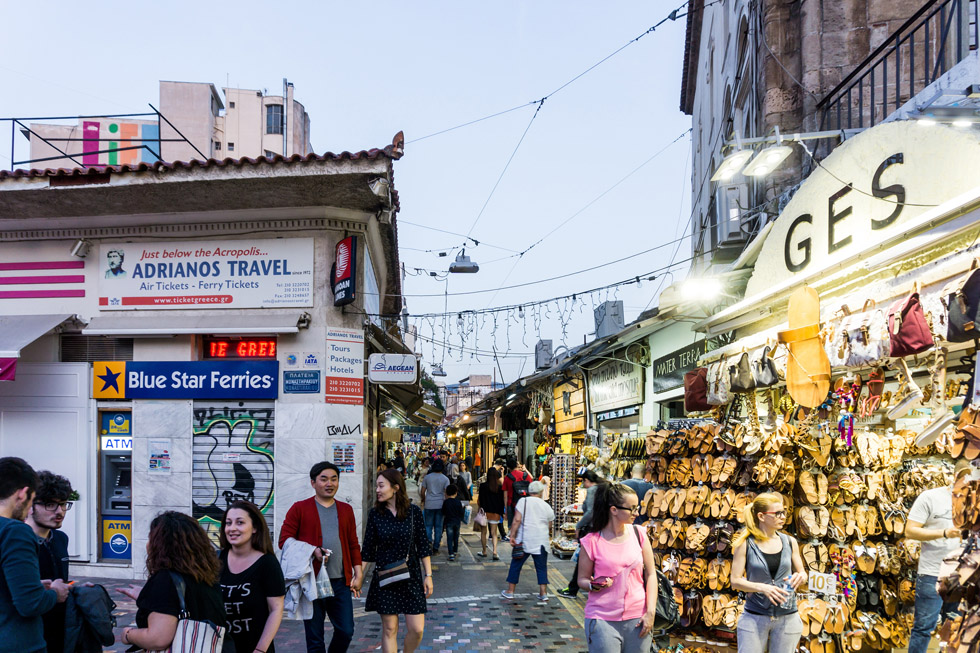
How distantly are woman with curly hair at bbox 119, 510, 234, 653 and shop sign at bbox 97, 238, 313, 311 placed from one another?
677 centimetres

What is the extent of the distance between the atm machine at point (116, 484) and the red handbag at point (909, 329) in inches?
376

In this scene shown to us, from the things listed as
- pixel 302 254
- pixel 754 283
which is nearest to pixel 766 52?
pixel 754 283

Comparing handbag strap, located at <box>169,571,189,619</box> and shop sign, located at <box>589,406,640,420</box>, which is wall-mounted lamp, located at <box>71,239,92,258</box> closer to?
handbag strap, located at <box>169,571,189,619</box>

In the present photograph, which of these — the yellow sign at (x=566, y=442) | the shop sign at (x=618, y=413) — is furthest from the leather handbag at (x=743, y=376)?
the yellow sign at (x=566, y=442)

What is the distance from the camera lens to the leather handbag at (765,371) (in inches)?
255

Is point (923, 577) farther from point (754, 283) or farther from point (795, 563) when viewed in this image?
point (754, 283)

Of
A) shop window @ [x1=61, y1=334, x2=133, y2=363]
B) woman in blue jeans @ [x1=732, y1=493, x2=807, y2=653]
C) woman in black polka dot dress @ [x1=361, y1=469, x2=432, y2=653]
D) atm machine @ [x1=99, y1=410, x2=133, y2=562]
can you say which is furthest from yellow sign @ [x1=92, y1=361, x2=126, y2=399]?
woman in blue jeans @ [x1=732, y1=493, x2=807, y2=653]

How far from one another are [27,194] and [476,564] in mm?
8838

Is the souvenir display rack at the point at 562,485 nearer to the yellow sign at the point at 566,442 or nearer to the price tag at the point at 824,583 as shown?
the yellow sign at the point at 566,442

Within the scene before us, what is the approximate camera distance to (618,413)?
15406mm

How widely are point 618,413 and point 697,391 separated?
24.3 ft

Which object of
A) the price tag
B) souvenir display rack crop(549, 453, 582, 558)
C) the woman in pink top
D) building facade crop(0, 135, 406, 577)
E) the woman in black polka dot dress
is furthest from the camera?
souvenir display rack crop(549, 453, 582, 558)

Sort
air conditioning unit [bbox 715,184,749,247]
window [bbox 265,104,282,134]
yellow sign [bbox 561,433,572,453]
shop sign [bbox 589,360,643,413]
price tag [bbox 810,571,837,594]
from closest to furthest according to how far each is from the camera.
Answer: price tag [bbox 810,571,837,594] < air conditioning unit [bbox 715,184,749,247] < shop sign [bbox 589,360,643,413] < yellow sign [bbox 561,433,572,453] < window [bbox 265,104,282,134]

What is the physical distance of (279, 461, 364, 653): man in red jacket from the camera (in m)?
5.51
